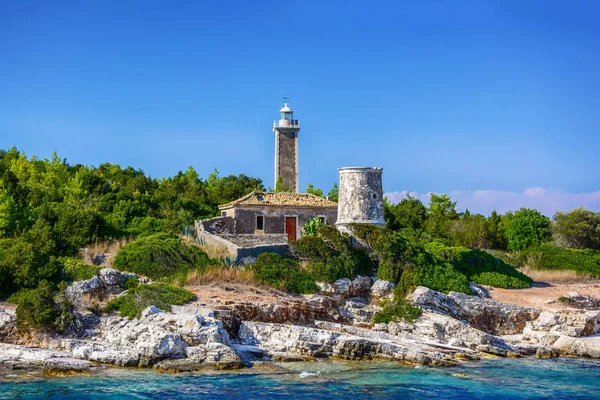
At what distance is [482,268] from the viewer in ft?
96.6

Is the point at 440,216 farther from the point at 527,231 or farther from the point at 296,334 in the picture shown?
the point at 296,334

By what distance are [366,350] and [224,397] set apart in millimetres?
5651

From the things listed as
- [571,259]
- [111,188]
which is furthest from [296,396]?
[111,188]

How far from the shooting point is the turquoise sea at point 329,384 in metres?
15.4

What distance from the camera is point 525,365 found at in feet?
64.0

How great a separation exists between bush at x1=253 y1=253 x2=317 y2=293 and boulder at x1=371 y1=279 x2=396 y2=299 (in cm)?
226

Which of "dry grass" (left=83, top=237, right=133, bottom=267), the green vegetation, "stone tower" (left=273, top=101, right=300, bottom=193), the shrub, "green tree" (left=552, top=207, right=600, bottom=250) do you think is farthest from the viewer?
"stone tower" (left=273, top=101, right=300, bottom=193)

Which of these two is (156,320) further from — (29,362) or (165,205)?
(165,205)

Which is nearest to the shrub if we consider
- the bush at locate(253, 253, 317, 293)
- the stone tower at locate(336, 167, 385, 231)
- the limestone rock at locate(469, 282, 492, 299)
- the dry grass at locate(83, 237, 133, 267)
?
the stone tower at locate(336, 167, 385, 231)

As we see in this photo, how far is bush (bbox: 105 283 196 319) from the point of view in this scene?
20.3 metres

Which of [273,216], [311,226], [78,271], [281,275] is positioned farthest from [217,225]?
[78,271]

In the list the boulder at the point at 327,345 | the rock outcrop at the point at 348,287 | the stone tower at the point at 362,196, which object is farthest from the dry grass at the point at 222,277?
the stone tower at the point at 362,196

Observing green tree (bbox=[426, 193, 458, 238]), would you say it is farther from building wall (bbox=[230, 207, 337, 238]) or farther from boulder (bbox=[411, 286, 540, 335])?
boulder (bbox=[411, 286, 540, 335])

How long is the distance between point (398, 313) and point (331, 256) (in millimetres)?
4005
